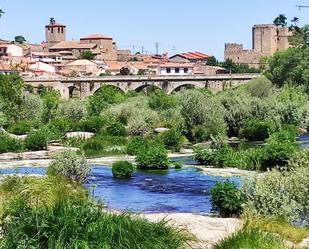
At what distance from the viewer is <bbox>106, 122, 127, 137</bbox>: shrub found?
40.1 metres

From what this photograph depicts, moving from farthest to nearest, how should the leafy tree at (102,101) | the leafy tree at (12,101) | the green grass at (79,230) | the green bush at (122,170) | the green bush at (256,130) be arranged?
the leafy tree at (102,101)
the leafy tree at (12,101)
the green bush at (256,130)
the green bush at (122,170)
the green grass at (79,230)

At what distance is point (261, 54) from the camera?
368 feet

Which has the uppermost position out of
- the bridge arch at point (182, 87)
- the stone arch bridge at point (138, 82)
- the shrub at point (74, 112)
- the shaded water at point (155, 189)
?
the stone arch bridge at point (138, 82)

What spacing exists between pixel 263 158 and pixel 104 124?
53.8 ft

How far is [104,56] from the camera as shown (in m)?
116

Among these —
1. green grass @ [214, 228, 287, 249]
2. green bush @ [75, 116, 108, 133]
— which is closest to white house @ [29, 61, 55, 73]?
green bush @ [75, 116, 108, 133]

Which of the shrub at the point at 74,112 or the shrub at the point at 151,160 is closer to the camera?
the shrub at the point at 151,160

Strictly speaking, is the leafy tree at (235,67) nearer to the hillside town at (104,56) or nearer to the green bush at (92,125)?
the hillside town at (104,56)

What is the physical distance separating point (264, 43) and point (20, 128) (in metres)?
76.6

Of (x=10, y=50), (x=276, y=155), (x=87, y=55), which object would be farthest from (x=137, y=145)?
(x=10, y=50)

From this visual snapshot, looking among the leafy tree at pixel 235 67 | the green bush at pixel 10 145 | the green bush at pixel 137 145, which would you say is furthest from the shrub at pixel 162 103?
the leafy tree at pixel 235 67

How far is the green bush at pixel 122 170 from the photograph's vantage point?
2623cm

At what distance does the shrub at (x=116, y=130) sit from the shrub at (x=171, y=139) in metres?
4.09

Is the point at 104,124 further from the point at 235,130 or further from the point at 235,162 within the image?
the point at 235,162
